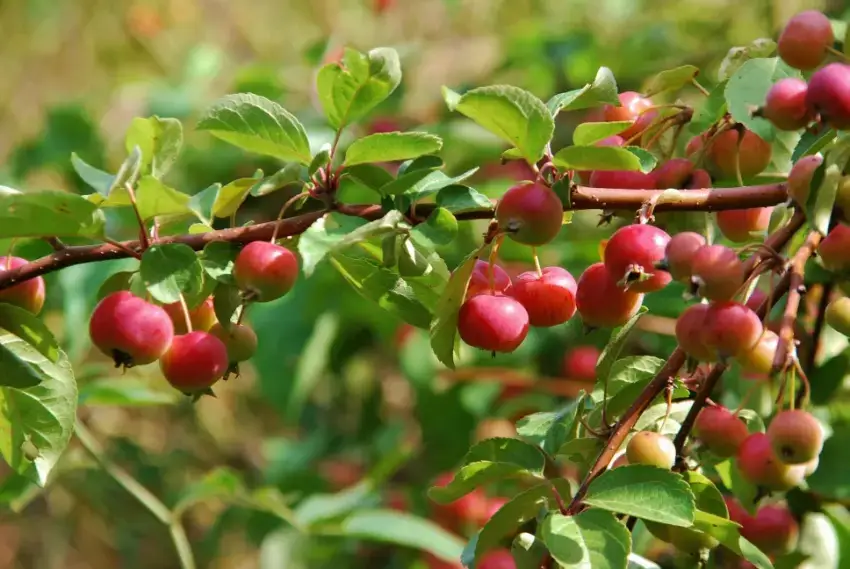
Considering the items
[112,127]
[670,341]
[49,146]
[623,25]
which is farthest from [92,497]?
[623,25]

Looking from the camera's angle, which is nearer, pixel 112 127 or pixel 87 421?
pixel 87 421

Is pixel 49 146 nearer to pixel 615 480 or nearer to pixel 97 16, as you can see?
pixel 97 16

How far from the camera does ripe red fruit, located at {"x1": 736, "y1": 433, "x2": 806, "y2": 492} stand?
708 mm

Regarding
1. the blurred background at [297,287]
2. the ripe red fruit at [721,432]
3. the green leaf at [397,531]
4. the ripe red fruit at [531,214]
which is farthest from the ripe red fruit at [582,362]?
the ripe red fruit at [531,214]

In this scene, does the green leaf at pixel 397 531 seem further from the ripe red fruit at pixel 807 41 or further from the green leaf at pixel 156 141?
the ripe red fruit at pixel 807 41

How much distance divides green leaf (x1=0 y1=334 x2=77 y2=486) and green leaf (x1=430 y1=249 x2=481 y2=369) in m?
0.26

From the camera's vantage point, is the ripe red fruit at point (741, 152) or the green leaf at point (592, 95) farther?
the ripe red fruit at point (741, 152)

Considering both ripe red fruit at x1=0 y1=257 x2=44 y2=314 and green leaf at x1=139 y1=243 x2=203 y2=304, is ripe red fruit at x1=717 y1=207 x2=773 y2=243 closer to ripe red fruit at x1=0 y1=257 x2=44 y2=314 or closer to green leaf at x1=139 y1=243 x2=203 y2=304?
green leaf at x1=139 y1=243 x2=203 y2=304

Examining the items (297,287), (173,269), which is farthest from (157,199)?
(297,287)

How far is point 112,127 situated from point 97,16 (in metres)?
0.69

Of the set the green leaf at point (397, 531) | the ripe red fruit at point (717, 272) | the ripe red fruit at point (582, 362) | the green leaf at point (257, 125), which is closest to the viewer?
the ripe red fruit at point (717, 272)

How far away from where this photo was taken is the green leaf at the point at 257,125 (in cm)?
76

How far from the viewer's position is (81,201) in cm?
69

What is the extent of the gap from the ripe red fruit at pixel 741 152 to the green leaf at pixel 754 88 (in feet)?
0.17
